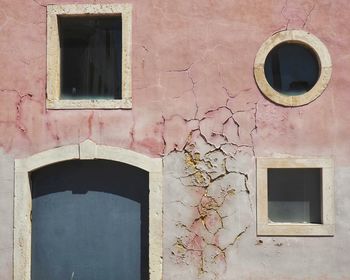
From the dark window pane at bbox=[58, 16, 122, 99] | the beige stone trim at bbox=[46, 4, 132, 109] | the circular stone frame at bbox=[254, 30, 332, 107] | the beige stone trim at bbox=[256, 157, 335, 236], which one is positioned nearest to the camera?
the beige stone trim at bbox=[256, 157, 335, 236]

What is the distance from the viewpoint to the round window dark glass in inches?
267

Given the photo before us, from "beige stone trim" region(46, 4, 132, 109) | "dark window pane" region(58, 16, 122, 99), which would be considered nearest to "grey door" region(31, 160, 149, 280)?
"beige stone trim" region(46, 4, 132, 109)

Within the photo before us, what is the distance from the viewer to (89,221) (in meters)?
6.86

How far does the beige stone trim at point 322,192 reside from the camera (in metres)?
6.52

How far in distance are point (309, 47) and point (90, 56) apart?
8.83 feet

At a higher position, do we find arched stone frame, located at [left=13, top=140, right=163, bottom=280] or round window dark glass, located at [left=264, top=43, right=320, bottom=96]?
round window dark glass, located at [left=264, top=43, right=320, bottom=96]

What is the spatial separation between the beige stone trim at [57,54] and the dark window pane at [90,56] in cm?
14

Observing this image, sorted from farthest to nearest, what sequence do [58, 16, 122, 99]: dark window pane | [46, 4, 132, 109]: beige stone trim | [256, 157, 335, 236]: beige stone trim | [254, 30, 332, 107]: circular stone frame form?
[58, 16, 122, 99]: dark window pane < [46, 4, 132, 109]: beige stone trim < [254, 30, 332, 107]: circular stone frame < [256, 157, 335, 236]: beige stone trim

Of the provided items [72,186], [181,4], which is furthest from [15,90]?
[181,4]

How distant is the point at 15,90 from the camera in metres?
6.80

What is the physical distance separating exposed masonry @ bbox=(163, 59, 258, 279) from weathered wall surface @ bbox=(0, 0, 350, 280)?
0.01m

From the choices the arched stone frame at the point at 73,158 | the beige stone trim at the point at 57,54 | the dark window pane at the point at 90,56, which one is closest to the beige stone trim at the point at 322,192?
the arched stone frame at the point at 73,158

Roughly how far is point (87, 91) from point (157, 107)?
0.94 meters

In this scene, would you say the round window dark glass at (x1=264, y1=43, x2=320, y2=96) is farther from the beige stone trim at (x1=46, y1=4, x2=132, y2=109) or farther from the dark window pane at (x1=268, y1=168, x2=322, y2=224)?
the beige stone trim at (x1=46, y1=4, x2=132, y2=109)
